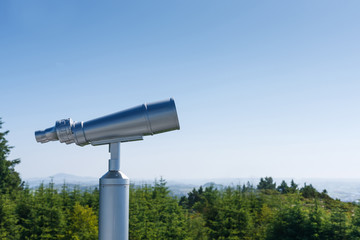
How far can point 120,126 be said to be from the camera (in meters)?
1.63

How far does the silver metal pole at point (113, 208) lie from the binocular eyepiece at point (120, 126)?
23cm

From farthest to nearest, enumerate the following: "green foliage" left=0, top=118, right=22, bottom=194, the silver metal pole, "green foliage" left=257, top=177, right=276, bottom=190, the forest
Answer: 1. "green foliage" left=257, top=177, right=276, bottom=190
2. "green foliage" left=0, top=118, right=22, bottom=194
3. the forest
4. the silver metal pole

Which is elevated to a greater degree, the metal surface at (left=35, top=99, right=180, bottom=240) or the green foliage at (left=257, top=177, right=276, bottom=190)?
the metal surface at (left=35, top=99, right=180, bottom=240)

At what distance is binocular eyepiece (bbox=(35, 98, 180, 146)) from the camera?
5.16ft

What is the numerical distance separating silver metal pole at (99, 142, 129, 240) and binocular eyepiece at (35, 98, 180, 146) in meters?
0.23

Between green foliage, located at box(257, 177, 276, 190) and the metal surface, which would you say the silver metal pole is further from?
green foliage, located at box(257, 177, 276, 190)

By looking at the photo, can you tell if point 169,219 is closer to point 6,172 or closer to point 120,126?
point 120,126

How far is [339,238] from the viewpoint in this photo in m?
A: 9.30

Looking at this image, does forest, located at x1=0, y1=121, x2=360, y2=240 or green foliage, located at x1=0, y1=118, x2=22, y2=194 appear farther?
green foliage, located at x1=0, y1=118, x2=22, y2=194

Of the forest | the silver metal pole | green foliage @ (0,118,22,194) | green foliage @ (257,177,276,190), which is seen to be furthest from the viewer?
green foliage @ (257,177,276,190)

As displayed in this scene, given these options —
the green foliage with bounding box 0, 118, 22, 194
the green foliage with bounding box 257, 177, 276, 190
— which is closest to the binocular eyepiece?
the green foliage with bounding box 0, 118, 22, 194

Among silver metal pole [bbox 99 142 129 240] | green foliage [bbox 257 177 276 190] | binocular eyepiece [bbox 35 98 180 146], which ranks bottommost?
green foliage [bbox 257 177 276 190]

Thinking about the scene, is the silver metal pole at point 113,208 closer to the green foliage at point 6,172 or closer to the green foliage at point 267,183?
the green foliage at point 6,172

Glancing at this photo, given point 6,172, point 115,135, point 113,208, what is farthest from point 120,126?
point 6,172
